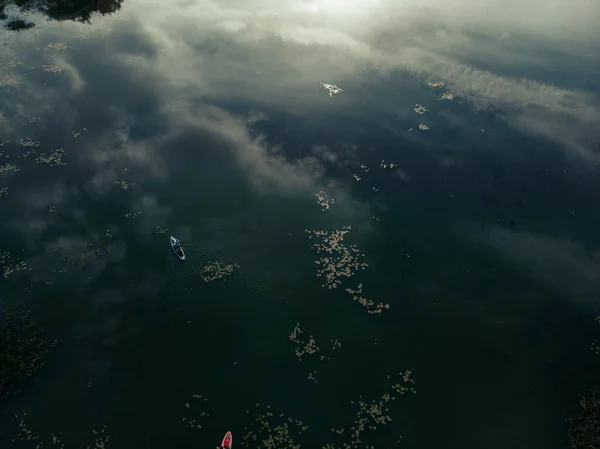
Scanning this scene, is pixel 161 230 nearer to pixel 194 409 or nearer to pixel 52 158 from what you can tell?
pixel 194 409

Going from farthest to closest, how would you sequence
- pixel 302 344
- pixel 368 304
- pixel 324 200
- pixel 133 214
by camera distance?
Answer: pixel 324 200 → pixel 133 214 → pixel 368 304 → pixel 302 344

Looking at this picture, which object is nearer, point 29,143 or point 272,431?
point 272,431

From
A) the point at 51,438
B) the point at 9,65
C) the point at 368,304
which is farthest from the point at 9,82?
the point at 368,304

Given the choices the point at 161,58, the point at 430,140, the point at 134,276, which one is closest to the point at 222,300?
the point at 134,276

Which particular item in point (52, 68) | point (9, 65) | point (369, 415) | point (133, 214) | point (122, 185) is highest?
point (52, 68)

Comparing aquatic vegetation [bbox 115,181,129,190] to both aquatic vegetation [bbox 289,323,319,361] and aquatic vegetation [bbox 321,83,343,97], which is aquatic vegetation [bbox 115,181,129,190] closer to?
aquatic vegetation [bbox 289,323,319,361]

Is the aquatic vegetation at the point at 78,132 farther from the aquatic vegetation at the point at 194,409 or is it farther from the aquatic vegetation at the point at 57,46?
the aquatic vegetation at the point at 194,409

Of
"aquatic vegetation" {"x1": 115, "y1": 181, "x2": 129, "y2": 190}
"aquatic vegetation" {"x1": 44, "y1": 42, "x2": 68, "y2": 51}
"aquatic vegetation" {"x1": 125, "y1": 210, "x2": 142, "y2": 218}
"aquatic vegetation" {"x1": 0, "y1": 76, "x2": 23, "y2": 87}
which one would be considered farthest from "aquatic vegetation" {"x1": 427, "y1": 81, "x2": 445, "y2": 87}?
"aquatic vegetation" {"x1": 0, "y1": 76, "x2": 23, "y2": 87}
